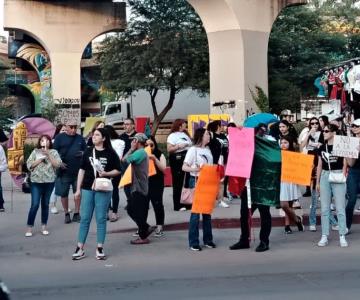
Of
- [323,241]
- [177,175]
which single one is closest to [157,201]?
[177,175]

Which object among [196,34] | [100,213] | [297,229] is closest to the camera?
[100,213]

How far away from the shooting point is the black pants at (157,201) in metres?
9.98

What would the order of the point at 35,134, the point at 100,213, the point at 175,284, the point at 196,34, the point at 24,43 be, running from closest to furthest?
the point at 175,284 < the point at 100,213 < the point at 35,134 < the point at 196,34 < the point at 24,43

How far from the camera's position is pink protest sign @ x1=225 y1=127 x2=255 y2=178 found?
858 cm

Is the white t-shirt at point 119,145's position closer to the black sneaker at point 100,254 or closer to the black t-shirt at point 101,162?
the black t-shirt at point 101,162

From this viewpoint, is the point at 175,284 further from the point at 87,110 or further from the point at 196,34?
the point at 87,110

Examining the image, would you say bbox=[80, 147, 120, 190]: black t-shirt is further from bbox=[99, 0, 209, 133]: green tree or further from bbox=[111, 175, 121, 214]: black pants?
bbox=[99, 0, 209, 133]: green tree

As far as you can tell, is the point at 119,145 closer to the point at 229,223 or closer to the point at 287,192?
the point at 229,223

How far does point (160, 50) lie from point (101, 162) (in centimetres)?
2440

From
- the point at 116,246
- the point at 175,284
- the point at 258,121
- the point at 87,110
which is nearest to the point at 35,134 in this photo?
the point at 116,246

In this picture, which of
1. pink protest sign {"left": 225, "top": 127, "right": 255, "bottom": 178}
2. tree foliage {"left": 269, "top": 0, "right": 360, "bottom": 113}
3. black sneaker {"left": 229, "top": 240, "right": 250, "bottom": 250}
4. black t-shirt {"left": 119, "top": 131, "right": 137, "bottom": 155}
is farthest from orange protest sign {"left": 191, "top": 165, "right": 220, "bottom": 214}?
tree foliage {"left": 269, "top": 0, "right": 360, "bottom": 113}

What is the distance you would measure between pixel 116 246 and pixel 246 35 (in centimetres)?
1728

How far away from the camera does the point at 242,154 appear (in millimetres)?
8617

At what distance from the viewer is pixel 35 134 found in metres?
15.0
